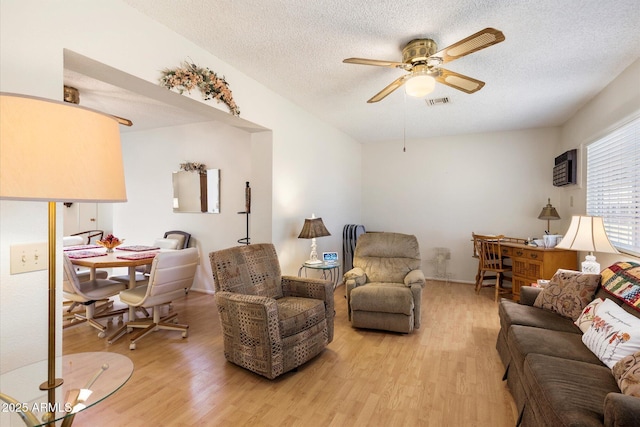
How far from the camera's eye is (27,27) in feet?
4.88

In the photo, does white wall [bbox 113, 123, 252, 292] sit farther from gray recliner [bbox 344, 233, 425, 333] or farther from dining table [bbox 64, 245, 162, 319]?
gray recliner [bbox 344, 233, 425, 333]

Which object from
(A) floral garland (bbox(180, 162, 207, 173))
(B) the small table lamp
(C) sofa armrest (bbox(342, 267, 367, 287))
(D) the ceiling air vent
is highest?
(D) the ceiling air vent

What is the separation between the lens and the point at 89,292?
125 inches

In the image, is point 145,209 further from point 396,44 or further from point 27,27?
point 396,44

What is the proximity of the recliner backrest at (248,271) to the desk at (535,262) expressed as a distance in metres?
3.29

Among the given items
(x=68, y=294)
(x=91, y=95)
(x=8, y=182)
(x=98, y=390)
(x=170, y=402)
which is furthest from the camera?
(x=91, y=95)

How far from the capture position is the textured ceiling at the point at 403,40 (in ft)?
6.52

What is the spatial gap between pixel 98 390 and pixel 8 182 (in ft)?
2.69

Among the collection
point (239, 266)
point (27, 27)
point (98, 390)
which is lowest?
point (98, 390)

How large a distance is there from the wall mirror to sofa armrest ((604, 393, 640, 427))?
14.8ft

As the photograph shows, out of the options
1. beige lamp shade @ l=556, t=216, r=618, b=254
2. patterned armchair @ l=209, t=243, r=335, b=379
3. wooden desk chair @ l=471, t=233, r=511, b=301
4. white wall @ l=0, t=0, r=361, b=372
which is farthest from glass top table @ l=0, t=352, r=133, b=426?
wooden desk chair @ l=471, t=233, r=511, b=301

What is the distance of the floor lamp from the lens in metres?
0.89

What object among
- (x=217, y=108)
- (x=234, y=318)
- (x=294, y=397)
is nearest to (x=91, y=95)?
(x=217, y=108)

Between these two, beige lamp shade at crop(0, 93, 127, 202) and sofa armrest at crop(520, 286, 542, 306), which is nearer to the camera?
beige lamp shade at crop(0, 93, 127, 202)
